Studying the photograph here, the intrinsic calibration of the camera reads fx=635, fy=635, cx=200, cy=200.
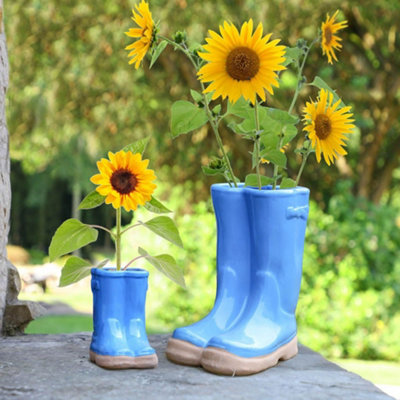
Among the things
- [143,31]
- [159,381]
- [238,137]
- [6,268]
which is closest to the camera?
[159,381]

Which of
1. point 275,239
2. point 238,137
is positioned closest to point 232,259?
point 275,239

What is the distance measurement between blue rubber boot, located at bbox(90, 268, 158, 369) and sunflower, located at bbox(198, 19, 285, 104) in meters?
0.44

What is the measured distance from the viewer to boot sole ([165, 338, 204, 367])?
1377 mm

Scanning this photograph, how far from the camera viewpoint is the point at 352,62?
3.90 m

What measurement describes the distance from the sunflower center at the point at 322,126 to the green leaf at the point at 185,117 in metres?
0.25

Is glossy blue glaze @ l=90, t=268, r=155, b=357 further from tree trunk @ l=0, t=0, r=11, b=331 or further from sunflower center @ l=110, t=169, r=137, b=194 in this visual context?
tree trunk @ l=0, t=0, r=11, b=331

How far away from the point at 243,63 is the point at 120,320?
60 cm

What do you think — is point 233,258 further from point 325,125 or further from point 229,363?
point 325,125

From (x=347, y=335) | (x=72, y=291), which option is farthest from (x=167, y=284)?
(x=72, y=291)

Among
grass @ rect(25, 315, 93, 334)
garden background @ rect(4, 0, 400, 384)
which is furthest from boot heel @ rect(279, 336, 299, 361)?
grass @ rect(25, 315, 93, 334)

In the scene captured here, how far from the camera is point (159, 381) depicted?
1270 mm

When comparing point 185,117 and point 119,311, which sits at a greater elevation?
point 185,117

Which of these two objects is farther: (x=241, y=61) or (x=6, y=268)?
(x=6, y=268)

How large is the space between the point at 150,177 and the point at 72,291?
5247mm
